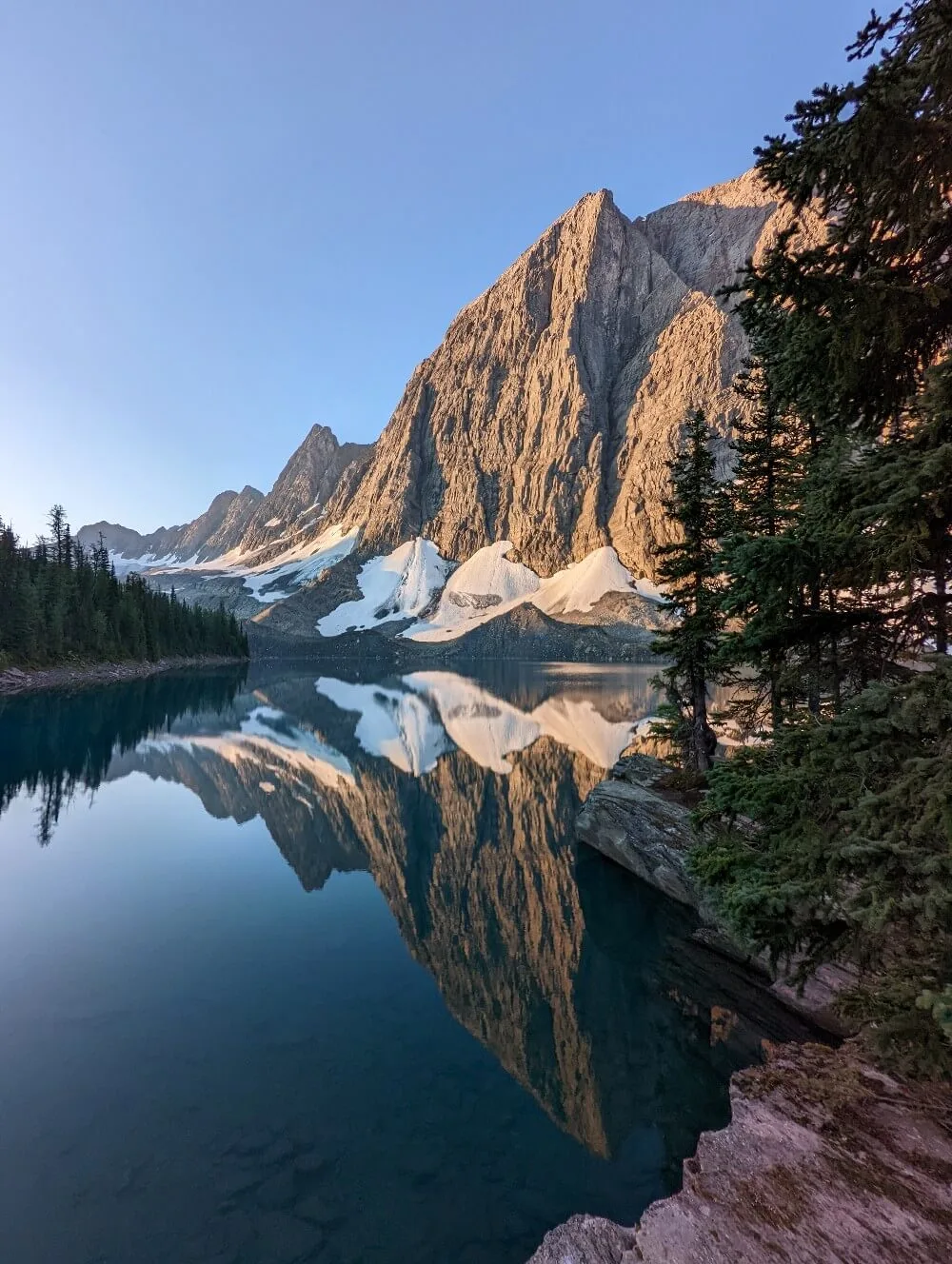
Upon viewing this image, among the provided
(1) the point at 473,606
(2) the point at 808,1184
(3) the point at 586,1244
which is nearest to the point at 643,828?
(2) the point at 808,1184

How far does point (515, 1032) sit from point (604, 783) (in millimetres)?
9103

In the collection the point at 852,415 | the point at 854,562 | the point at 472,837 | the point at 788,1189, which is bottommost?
the point at 472,837

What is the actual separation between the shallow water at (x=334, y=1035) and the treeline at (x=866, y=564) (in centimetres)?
462

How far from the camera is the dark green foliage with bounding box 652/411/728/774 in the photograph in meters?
16.8

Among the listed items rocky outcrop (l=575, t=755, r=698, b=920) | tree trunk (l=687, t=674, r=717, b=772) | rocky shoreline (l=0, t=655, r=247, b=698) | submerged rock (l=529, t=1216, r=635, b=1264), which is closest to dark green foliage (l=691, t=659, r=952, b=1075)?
submerged rock (l=529, t=1216, r=635, b=1264)

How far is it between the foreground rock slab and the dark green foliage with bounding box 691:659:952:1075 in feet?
3.39

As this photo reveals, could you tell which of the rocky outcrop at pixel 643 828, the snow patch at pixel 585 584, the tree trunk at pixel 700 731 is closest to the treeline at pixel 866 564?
the rocky outcrop at pixel 643 828

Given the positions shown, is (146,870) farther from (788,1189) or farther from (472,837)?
(788,1189)

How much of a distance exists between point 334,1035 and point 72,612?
296 ft

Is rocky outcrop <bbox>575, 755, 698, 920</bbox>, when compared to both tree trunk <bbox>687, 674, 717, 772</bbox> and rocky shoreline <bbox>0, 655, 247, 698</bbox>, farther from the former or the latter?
rocky shoreline <bbox>0, 655, 247, 698</bbox>

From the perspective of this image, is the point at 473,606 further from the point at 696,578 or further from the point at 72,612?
the point at 696,578

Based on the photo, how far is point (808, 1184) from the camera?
5.01m

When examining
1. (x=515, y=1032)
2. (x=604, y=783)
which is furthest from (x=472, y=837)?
(x=515, y=1032)

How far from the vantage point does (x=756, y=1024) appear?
9750 mm
